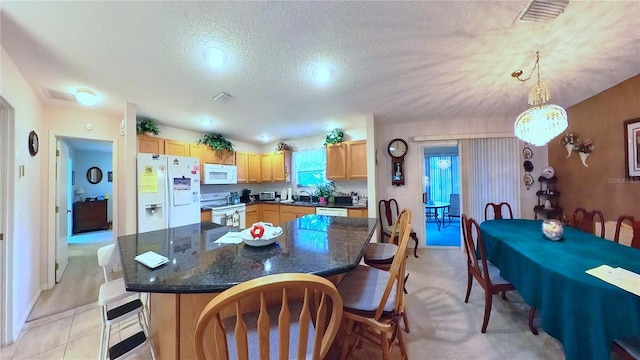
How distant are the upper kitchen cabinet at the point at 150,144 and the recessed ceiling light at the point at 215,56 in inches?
85.8

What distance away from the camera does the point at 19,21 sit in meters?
1.43

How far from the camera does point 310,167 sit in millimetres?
5020

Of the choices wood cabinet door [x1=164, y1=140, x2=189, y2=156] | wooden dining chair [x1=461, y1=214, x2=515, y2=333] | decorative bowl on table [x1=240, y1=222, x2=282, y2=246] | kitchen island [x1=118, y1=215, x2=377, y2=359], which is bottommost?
wooden dining chair [x1=461, y1=214, x2=515, y2=333]

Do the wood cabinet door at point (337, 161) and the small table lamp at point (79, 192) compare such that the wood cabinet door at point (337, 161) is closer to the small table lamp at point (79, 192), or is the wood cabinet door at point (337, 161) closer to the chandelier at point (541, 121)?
the chandelier at point (541, 121)

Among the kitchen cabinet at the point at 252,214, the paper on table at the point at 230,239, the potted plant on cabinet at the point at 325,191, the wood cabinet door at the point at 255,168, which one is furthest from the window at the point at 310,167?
the paper on table at the point at 230,239

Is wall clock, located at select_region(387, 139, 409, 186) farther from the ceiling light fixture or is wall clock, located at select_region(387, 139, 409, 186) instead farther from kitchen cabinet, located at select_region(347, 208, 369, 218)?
the ceiling light fixture

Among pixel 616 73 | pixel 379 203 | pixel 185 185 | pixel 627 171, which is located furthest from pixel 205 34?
pixel 627 171

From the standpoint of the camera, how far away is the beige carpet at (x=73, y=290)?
237cm

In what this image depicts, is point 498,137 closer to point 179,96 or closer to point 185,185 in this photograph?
point 179,96

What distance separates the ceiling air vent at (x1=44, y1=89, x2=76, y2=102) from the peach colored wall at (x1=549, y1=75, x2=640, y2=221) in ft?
19.9

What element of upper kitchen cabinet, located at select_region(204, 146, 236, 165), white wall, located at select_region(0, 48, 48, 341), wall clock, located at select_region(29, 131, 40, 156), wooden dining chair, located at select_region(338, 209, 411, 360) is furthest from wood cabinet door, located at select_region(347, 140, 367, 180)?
wall clock, located at select_region(29, 131, 40, 156)

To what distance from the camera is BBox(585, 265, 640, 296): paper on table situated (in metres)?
1.22

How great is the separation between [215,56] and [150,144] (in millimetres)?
2372

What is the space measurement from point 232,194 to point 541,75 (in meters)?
5.06
